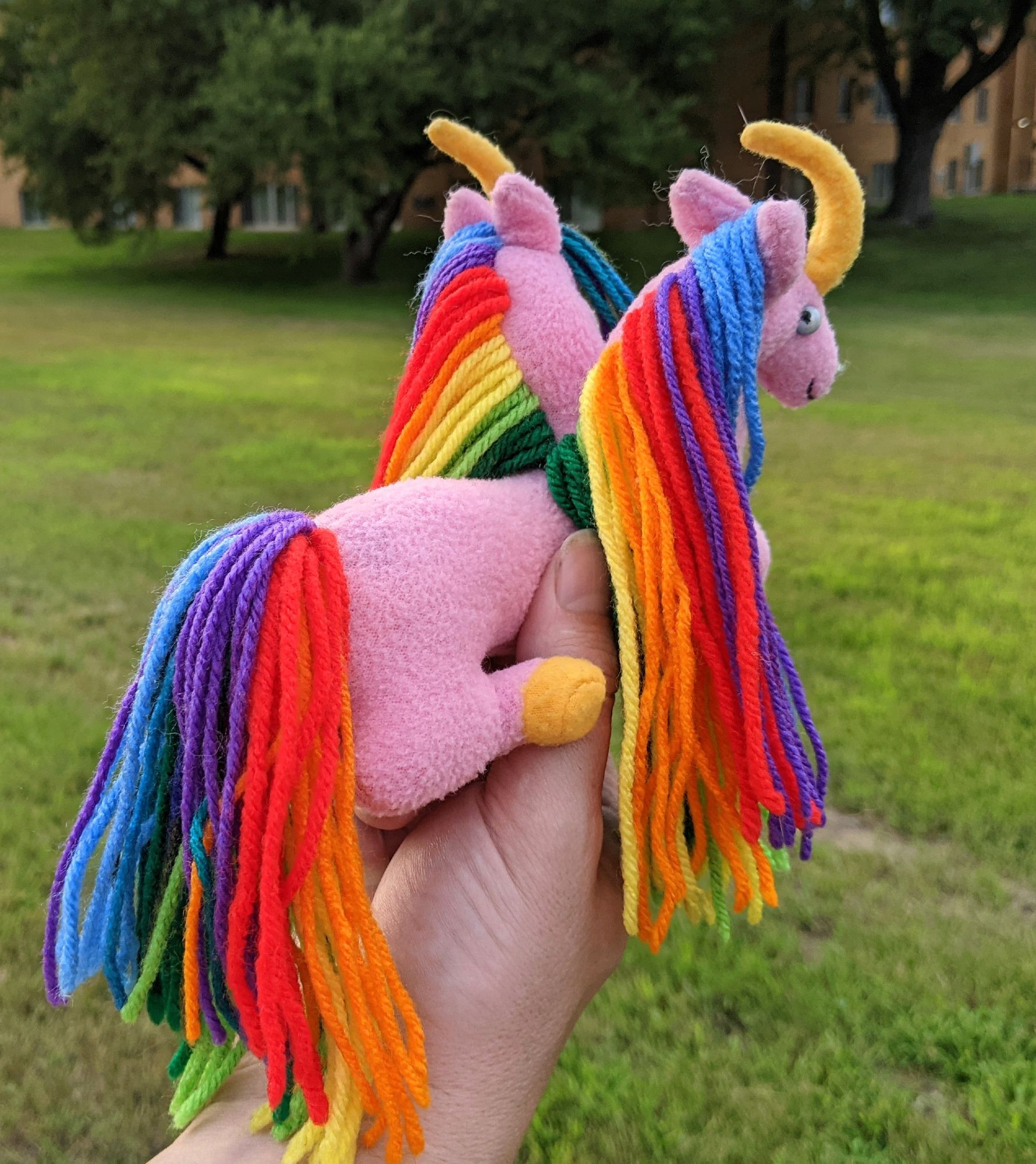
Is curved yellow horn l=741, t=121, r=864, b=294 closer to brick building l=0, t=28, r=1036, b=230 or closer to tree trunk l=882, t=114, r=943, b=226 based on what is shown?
tree trunk l=882, t=114, r=943, b=226

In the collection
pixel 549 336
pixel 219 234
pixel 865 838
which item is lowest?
pixel 865 838

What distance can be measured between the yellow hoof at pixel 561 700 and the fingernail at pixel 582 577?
2.0 inches

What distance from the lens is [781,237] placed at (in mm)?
827

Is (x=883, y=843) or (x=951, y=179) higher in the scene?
(x=951, y=179)

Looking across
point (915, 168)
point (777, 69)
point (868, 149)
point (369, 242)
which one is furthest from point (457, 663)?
point (868, 149)

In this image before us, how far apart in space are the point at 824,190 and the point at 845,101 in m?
21.7

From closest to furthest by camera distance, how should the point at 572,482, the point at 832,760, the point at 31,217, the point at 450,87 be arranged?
the point at 572,482 → the point at 832,760 → the point at 450,87 → the point at 31,217

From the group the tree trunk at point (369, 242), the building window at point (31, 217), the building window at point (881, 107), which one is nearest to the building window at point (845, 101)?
the building window at point (881, 107)

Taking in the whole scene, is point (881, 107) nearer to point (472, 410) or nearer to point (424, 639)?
point (472, 410)

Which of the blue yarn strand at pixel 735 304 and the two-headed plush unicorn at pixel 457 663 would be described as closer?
the two-headed plush unicorn at pixel 457 663

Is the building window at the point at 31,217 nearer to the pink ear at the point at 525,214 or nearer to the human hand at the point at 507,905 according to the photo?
the pink ear at the point at 525,214

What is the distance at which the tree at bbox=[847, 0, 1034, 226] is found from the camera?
517 inches

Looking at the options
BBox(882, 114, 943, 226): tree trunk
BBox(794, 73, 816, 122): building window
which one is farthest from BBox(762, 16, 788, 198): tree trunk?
BBox(794, 73, 816, 122): building window

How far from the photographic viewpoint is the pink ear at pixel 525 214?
0.91 metres
